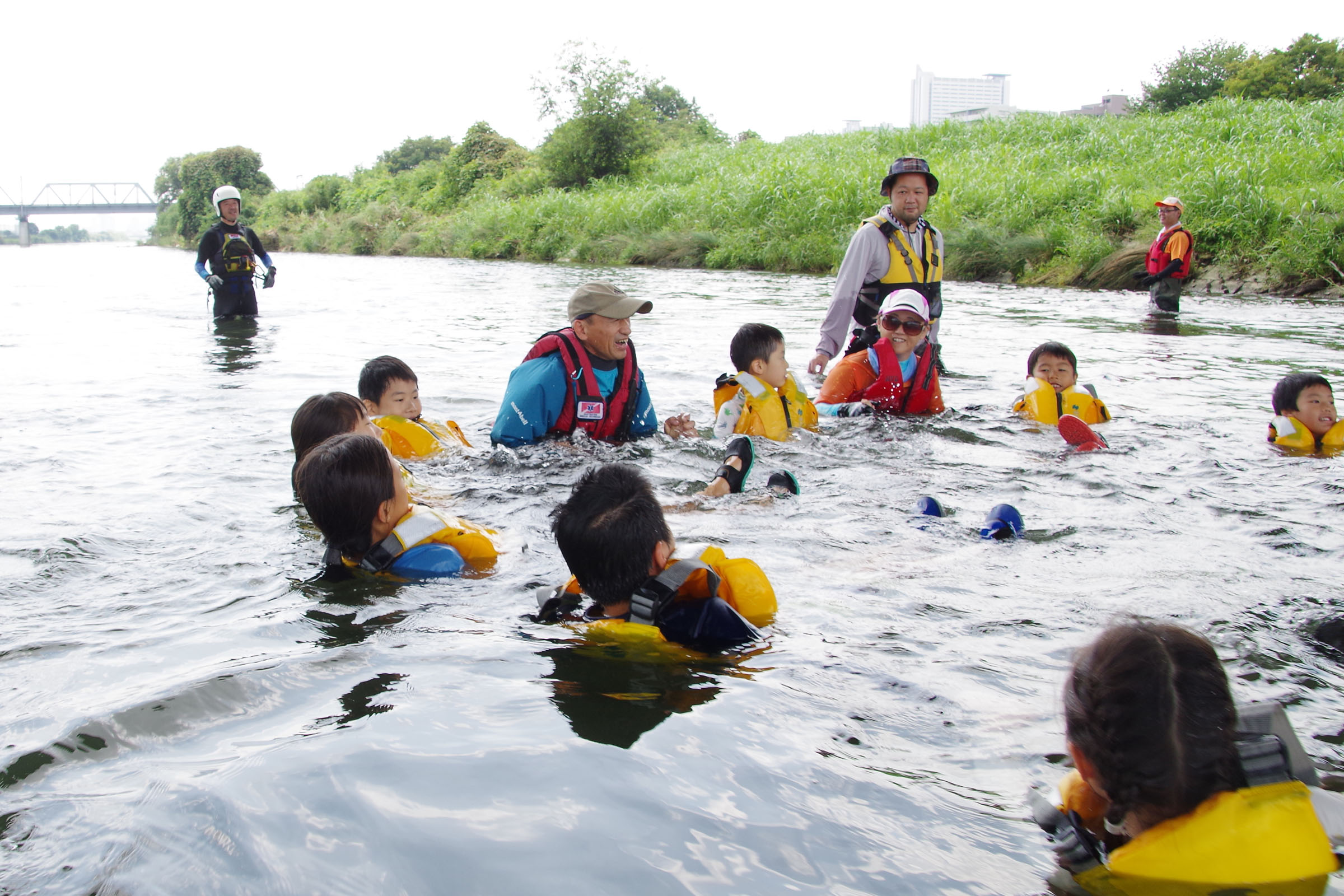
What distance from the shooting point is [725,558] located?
313cm

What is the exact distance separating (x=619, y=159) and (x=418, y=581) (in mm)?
36636

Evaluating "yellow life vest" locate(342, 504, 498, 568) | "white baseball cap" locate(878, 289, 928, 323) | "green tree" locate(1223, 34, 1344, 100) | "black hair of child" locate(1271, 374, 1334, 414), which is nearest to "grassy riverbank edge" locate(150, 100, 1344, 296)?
"black hair of child" locate(1271, 374, 1334, 414)

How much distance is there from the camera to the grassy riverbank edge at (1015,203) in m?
16.1

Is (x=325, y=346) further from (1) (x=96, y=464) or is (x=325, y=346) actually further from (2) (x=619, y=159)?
(2) (x=619, y=159)

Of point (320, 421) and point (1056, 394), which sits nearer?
point (320, 421)

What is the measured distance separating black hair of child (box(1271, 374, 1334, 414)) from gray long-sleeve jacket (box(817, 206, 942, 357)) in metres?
2.54

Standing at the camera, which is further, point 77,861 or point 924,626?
point 924,626

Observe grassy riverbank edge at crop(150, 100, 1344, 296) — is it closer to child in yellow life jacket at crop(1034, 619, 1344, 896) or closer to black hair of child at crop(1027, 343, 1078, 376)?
black hair of child at crop(1027, 343, 1078, 376)

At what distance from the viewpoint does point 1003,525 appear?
162 inches

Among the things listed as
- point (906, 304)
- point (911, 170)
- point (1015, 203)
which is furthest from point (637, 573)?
point (1015, 203)

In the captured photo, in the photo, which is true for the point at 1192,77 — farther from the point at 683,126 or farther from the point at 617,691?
the point at 617,691

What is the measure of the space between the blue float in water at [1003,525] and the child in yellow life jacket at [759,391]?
72.5 inches

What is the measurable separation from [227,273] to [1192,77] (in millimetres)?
45713

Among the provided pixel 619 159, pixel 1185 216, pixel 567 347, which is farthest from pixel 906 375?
pixel 619 159
